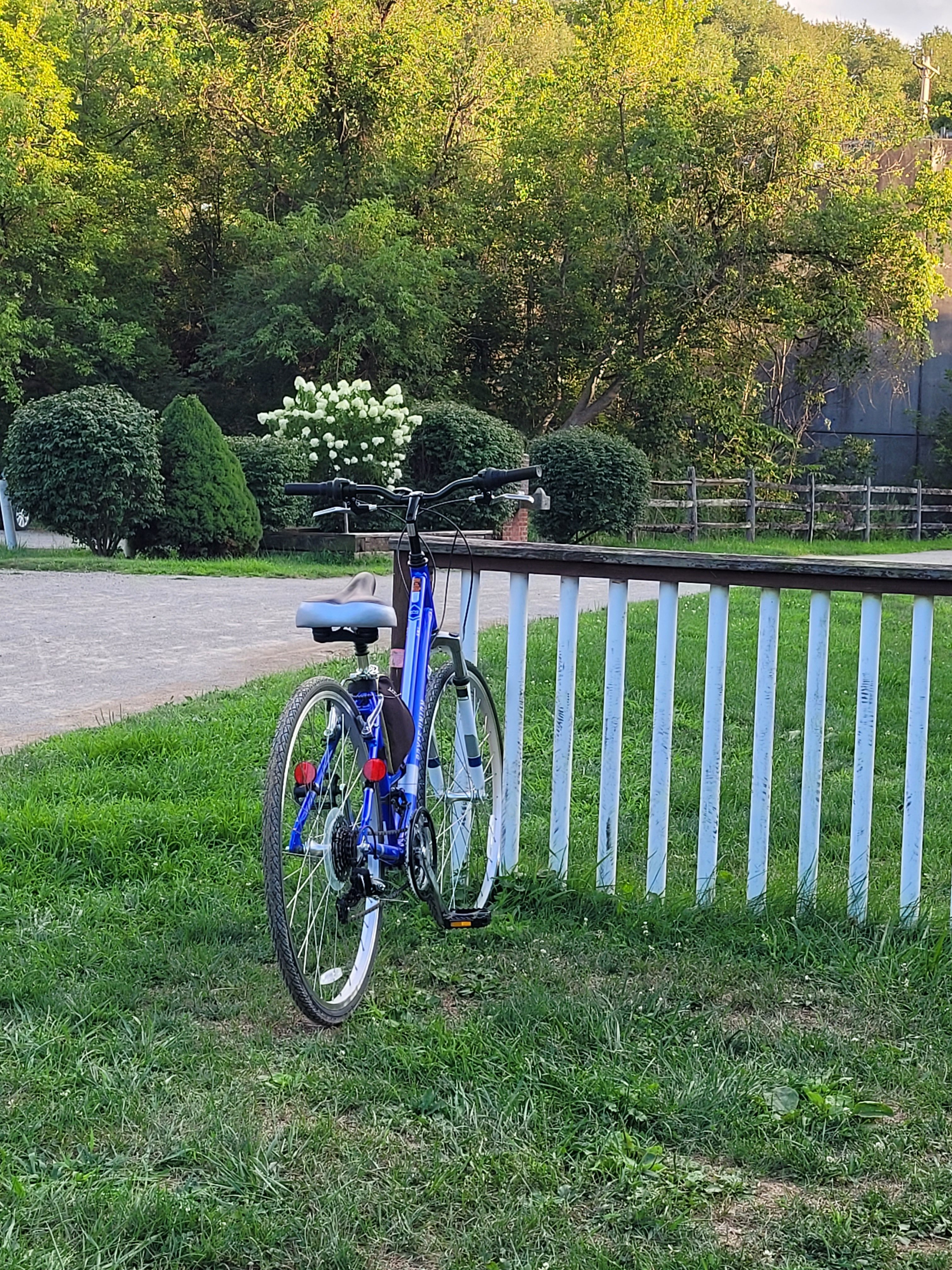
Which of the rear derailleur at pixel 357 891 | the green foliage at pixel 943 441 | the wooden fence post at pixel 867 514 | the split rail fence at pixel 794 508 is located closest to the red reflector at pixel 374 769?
the rear derailleur at pixel 357 891

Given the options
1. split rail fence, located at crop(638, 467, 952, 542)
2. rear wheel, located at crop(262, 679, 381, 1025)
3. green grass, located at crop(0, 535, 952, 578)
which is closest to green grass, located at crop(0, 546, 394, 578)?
green grass, located at crop(0, 535, 952, 578)

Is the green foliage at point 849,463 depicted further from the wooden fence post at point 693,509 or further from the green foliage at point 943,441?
the wooden fence post at point 693,509

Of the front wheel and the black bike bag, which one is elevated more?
the black bike bag

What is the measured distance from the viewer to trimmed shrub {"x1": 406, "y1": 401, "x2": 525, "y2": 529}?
18938 millimetres

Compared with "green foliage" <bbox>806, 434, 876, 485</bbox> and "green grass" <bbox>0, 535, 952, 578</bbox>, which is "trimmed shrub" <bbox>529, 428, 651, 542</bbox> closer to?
"green grass" <bbox>0, 535, 952, 578</bbox>

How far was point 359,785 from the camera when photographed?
3416mm

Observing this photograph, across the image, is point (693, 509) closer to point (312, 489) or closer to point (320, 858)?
point (312, 489)

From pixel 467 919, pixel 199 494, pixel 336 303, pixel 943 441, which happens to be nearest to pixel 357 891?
pixel 467 919

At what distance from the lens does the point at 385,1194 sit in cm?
246

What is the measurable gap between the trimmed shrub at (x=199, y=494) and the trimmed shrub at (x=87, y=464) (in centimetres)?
30

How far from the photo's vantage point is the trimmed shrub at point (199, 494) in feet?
53.4

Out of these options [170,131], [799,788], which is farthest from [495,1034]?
[170,131]

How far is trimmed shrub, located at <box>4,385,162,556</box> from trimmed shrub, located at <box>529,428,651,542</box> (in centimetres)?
590

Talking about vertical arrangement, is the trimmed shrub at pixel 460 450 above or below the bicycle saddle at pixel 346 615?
above
